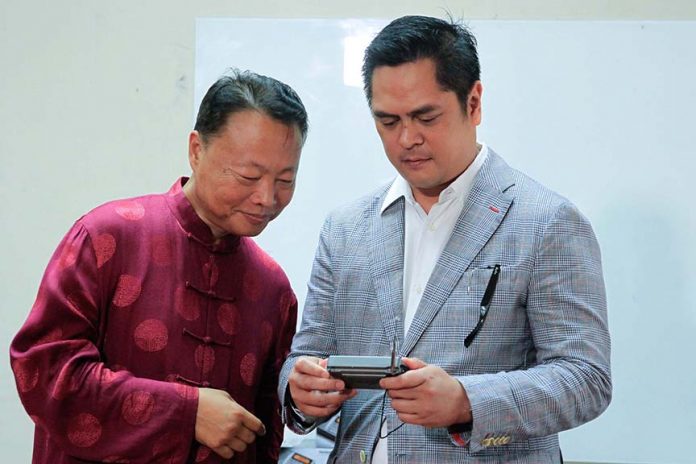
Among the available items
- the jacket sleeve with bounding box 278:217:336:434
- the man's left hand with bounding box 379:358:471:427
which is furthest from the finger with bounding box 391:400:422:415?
the jacket sleeve with bounding box 278:217:336:434

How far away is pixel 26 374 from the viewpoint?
1603mm

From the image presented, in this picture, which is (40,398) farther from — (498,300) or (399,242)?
(498,300)

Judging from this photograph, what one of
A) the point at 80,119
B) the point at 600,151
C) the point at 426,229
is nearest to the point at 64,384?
the point at 426,229

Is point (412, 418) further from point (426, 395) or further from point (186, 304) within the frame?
point (186, 304)

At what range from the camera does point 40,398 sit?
160cm

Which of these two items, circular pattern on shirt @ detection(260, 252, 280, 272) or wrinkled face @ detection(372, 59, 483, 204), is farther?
circular pattern on shirt @ detection(260, 252, 280, 272)

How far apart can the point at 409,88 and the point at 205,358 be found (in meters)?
0.65

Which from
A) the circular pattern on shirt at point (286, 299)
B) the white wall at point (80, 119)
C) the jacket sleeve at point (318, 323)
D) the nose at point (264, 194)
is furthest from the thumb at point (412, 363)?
the white wall at point (80, 119)

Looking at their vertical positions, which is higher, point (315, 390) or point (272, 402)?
point (315, 390)

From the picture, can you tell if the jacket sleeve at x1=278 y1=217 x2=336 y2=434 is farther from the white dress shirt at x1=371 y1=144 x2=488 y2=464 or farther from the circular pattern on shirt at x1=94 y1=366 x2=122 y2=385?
the circular pattern on shirt at x1=94 y1=366 x2=122 y2=385

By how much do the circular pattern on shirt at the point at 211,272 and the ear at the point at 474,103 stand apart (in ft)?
1.91

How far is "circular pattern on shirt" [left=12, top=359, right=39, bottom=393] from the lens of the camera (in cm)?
160

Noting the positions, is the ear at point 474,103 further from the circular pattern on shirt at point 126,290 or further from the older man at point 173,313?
the circular pattern on shirt at point 126,290

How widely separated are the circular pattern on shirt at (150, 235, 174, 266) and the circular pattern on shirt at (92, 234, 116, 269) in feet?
0.26
